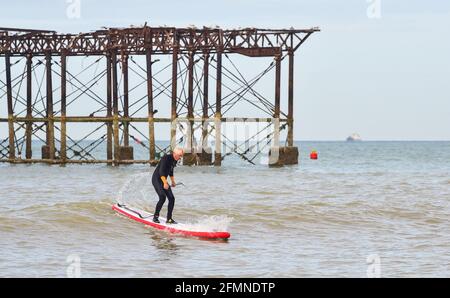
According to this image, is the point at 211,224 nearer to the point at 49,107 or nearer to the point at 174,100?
the point at 174,100

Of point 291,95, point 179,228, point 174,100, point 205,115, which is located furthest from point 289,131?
point 179,228

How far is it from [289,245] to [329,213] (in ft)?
20.0

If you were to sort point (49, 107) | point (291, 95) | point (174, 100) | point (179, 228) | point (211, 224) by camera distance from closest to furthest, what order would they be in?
point (179, 228) → point (211, 224) → point (174, 100) → point (291, 95) → point (49, 107)

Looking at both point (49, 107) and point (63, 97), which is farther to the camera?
point (49, 107)

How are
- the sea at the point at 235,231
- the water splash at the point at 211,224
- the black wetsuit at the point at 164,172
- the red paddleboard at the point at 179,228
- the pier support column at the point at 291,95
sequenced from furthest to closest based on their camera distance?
1. the pier support column at the point at 291,95
2. the water splash at the point at 211,224
3. the black wetsuit at the point at 164,172
4. the red paddleboard at the point at 179,228
5. the sea at the point at 235,231

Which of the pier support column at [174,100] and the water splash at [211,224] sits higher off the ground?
the pier support column at [174,100]

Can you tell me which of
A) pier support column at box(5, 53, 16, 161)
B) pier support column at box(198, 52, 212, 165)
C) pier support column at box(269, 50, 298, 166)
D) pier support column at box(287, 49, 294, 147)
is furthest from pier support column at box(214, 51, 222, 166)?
pier support column at box(5, 53, 16, 161)

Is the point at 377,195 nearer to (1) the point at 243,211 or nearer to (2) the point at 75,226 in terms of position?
(1) the point at 243,211

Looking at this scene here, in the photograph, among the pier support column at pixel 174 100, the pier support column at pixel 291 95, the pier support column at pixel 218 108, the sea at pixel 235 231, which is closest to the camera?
the sea at pixel 235 231

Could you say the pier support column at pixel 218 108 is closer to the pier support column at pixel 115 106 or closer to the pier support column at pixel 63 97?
the pier support column at pixel 115 106

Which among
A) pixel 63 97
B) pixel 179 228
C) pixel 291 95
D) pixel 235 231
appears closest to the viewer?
pixel 179 228

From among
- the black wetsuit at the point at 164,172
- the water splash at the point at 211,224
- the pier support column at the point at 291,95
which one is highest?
the pier support column at the point at 291,95

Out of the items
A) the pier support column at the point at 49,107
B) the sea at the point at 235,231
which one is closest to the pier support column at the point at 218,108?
the sea at the point at 235,231
